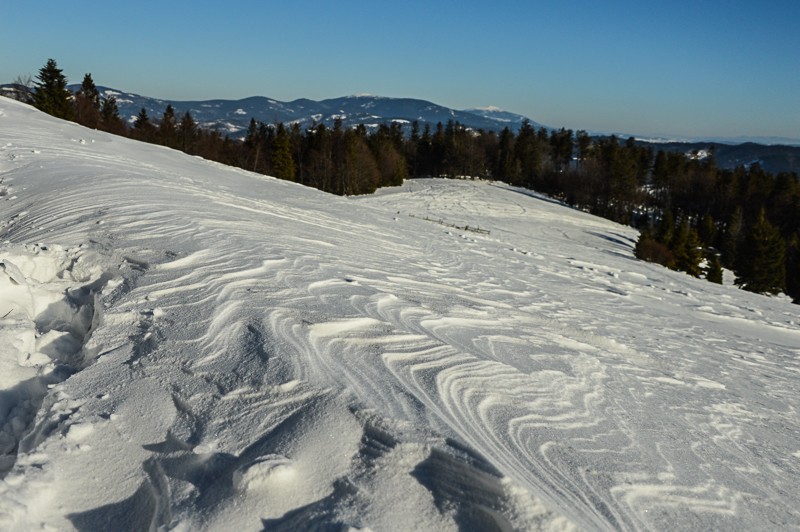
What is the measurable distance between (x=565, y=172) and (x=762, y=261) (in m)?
32.4

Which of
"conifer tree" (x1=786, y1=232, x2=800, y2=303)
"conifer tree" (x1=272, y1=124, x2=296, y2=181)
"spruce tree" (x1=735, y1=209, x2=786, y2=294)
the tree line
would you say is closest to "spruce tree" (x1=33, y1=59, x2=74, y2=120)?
the tree line

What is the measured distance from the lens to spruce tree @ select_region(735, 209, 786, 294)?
36188 millimetres

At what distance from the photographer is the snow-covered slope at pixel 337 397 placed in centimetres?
224

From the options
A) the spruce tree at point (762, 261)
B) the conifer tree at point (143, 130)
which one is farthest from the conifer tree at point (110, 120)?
the spruce tree at point (762, 261)

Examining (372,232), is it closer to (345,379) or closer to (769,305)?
(345,379)

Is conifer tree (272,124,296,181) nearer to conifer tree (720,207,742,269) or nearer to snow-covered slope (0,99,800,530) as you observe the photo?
snow-covered slope (0,99,800,530)

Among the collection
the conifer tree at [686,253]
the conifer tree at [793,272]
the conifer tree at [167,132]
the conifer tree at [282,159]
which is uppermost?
the conifer tree at [167,132]

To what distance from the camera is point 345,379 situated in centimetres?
312

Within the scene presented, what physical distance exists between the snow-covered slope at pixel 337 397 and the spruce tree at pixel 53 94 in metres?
36.6

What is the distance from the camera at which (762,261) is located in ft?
119

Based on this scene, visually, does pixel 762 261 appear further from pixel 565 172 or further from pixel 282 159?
pixel 282 159

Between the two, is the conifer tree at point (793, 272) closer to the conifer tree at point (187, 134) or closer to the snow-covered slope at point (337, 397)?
the snow-covered slope at point (337, 397)

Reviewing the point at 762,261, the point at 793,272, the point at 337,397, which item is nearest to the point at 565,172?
the point at 793,272

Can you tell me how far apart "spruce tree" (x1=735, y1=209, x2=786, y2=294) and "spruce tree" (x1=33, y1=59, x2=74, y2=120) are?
4996cm
